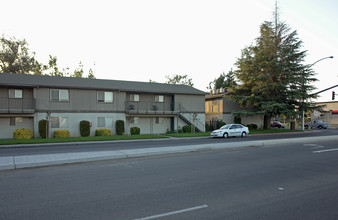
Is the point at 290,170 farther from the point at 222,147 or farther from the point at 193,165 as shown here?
the point at 222,147

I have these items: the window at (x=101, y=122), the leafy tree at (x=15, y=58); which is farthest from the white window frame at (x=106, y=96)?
the leafy tree at (x=15, y=58)

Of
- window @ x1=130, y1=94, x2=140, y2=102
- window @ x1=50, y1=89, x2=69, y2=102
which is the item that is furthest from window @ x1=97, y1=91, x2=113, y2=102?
window @ x1=50, y1=89, x2=69, y2=102

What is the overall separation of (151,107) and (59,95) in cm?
1087

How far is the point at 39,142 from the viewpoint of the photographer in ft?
64.6

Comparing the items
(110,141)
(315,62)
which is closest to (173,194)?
(110,141)

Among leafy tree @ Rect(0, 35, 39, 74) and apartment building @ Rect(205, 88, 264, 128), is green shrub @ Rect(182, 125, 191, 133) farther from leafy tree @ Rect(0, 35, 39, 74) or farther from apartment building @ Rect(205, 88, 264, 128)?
leafy tree @ Rect(0, 35, 39, 74)

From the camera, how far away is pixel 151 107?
30.6 metres

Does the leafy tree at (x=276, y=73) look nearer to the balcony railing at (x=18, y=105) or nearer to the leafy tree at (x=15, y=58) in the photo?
the balcony railing at (x=18, y=105)

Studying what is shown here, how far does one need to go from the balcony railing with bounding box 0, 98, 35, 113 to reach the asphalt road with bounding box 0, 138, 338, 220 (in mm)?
17277

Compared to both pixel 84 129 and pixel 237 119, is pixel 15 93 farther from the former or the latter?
pixel 237 119

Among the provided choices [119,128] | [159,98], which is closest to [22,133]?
[119,128]

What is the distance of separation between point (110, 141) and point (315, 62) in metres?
28.1

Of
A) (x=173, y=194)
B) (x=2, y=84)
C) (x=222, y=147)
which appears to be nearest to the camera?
(x=173, y=194)

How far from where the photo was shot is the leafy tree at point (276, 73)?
34.2 meters
